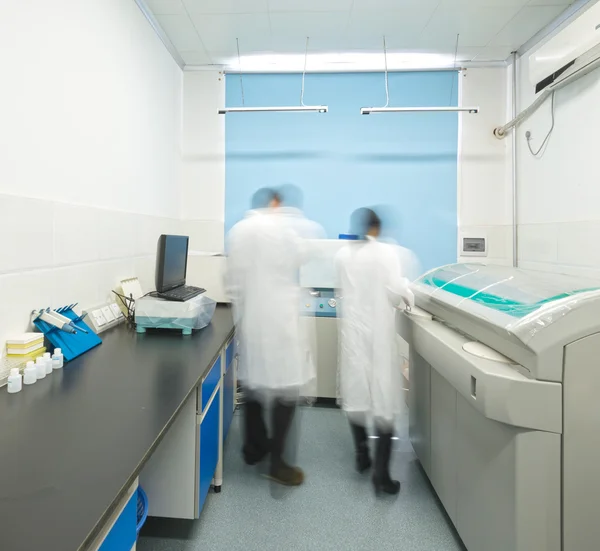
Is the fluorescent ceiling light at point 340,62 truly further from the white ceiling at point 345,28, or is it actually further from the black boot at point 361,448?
the black boot at point 361,448

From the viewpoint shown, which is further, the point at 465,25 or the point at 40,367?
the point at 465,25

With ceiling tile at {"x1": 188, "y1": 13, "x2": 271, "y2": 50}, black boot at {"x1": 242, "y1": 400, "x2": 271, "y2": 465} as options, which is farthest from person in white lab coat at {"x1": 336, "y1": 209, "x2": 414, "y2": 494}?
ceiling tile at {"x1": 188, "y1": 13, "x2": 271, "y2": 50}

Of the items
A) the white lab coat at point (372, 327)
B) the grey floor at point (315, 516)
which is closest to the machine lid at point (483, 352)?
the white lab coat at point (372, 327)

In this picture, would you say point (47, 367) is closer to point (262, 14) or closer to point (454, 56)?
point (262, 14)

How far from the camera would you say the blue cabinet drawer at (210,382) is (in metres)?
1.50

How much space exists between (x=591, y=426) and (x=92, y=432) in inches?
53.7

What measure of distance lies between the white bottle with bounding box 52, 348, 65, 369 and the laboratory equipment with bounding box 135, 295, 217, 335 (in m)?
0.53

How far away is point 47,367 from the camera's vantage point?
1.26m

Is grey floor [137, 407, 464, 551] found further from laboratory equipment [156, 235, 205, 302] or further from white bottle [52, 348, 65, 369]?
laboratory equipment [156, 235, 205, 302]

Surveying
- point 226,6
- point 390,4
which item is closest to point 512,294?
point 390,4

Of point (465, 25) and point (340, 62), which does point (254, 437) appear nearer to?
point (340, 62)

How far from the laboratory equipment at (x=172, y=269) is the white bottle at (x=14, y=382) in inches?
31.7

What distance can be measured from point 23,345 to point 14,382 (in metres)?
0.18

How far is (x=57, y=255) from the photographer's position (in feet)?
5.05
